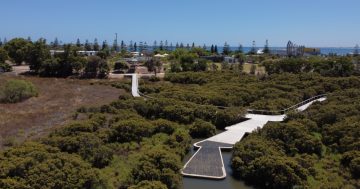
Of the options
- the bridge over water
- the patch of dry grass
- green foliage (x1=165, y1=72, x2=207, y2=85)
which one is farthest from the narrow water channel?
green foliage (x1=165, y1=72, x2=207, y2=85)

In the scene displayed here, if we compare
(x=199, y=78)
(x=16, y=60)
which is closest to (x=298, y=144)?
(x=199, y=78)

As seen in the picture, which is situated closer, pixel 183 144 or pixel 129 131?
pixel 183 144

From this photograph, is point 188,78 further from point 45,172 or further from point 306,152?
point 45,172

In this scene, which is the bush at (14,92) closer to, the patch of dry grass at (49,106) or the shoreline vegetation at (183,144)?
the patch of dry grass at (49,106)

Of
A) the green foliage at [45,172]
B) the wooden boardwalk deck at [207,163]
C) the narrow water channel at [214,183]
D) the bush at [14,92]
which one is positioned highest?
the bush at [14,92]

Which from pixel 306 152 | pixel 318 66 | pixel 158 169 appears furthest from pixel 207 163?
pixel 318 66

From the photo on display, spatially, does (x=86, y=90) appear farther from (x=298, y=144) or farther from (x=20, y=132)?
(x=298, y=144)

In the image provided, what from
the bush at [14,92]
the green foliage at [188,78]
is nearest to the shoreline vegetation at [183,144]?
the green foliage at [188,78]
